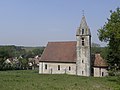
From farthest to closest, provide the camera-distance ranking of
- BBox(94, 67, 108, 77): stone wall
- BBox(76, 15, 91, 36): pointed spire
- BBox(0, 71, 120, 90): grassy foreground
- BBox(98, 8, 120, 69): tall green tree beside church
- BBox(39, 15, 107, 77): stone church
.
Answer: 1. BBox(94, 67, 108, 77): stone wall
2. BBox(76, 15, 91, 36): pointed spire
3. BBox(39, 15, 107, 77): stone church
4. BBox(98, 8, 120, 69): tall green tree beside church
5. BBox(0, 71, 120, 90): grassy foreground

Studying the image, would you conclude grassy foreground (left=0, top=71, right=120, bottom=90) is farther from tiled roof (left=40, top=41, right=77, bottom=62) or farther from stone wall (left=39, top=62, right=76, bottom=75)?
tiled roof (left=40, top=41, right=77, bottom=62)

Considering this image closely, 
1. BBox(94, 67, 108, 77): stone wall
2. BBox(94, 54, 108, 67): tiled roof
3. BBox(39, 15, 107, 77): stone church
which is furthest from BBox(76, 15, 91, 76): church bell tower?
BBox(94, 54, 108, 67): tiled roof

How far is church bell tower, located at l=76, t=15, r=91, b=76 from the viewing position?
5934cm

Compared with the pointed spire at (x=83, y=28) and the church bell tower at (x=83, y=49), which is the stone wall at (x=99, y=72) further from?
the pointed spire at (x=83, y=28)

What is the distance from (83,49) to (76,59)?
292 centimetres

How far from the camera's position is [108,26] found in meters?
35.0

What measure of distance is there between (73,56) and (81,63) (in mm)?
3170

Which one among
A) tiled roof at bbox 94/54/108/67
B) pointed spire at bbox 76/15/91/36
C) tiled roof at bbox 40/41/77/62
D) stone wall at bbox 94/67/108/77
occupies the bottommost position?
stone wall at bbox 94/67/108/77

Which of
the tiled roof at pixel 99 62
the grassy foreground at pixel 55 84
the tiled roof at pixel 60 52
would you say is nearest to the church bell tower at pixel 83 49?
the tiled roof at pixel 60 52

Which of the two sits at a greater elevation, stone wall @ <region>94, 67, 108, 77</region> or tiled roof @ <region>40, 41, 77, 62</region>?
tiled roof @ <region>40, 41, 77, 62</region>

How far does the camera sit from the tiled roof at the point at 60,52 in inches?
2454

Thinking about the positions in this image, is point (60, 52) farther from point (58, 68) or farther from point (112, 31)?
point (112, 31)

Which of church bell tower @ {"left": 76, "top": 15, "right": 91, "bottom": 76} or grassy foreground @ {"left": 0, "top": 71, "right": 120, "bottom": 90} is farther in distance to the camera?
church bell tower @ {"left": 76, "top": 15, "right": 91, "bottom": 76}

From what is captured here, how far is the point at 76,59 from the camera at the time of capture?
6069 cm
